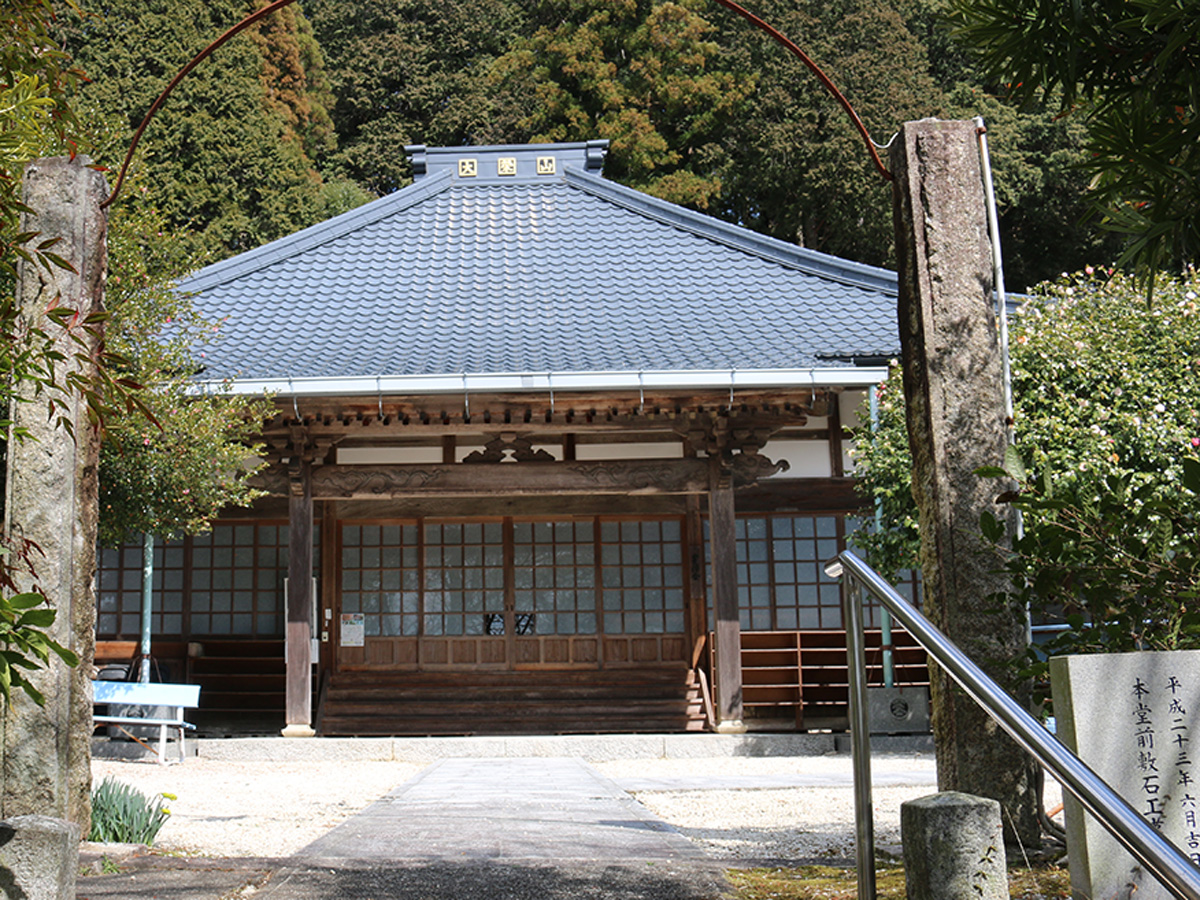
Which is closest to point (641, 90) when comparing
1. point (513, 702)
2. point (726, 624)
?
point (513, 702)

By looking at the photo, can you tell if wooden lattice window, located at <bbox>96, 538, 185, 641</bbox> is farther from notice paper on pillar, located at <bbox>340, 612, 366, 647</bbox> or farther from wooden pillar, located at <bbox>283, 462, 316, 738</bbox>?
wooden pillar, located at <bbox>283, 462, 316, 738</bbox>

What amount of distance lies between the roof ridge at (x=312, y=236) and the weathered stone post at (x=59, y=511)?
24.2 feet

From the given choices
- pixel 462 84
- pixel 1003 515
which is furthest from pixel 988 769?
pixel 462 84

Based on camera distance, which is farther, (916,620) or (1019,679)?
(1019,679)

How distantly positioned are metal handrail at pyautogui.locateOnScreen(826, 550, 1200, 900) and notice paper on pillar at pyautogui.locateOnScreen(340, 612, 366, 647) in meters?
8.21

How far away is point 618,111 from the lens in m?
21.5

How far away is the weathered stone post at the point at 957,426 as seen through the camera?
11.3 ft

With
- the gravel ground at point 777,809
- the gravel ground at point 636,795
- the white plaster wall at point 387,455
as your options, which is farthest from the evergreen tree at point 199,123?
the gravel ground at point 777,809

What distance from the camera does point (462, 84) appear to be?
24.4 metres

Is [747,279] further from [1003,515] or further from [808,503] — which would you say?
[1003,515]

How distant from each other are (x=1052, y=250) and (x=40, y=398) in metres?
19.9

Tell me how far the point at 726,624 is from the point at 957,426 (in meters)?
5.84

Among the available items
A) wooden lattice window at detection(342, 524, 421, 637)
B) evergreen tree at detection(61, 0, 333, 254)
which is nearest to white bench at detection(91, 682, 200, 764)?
wooden lattice window at detection(342, 524, 421, 637)

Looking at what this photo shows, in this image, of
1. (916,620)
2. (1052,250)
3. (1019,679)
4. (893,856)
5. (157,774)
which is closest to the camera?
(916,620)
